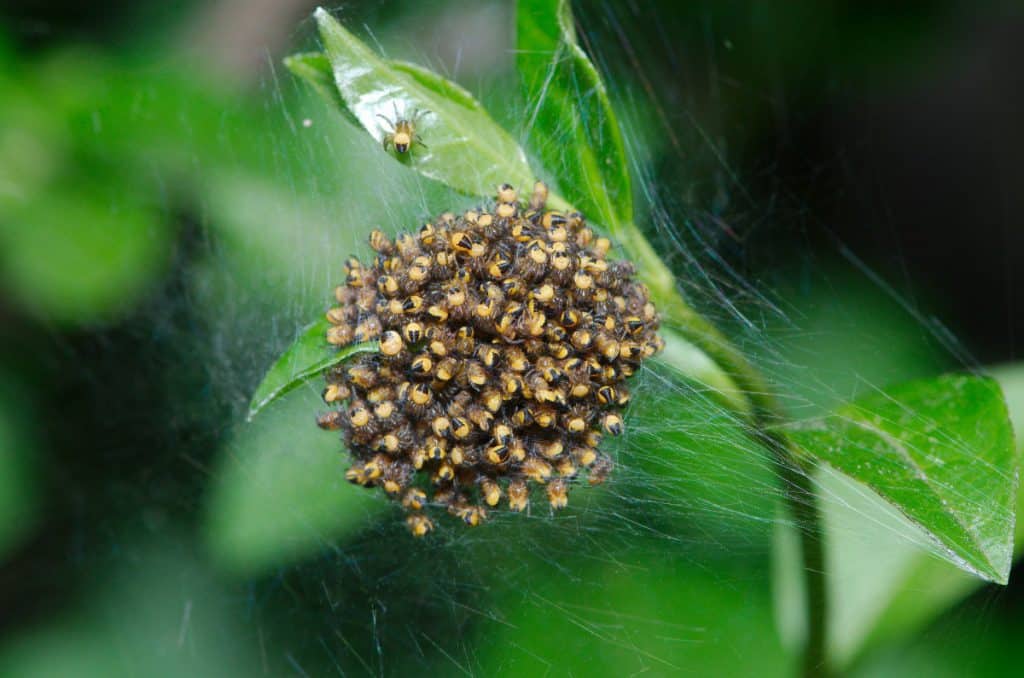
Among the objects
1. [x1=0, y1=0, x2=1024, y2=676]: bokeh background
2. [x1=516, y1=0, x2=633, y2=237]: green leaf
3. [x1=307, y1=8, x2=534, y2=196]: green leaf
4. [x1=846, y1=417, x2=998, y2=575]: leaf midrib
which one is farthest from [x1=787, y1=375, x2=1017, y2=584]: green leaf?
[x1=307, y1=8, x2=534, y2=196]: green leaf

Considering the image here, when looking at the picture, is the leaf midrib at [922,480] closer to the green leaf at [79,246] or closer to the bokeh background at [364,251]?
the bokeh background at [364,251]

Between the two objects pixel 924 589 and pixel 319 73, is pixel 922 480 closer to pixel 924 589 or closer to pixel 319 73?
pixel 924 589

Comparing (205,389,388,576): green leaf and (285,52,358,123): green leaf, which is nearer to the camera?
(285,52,358,123): green leaf

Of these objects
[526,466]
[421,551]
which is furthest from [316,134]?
[526,466]

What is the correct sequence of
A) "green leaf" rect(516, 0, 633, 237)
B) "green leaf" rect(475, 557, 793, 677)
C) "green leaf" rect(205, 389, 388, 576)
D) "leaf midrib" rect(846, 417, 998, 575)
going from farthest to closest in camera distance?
"green leaf" rect(205, 389, 388, 576) → "green leaf" rect(475, 557, 793, 677) → "green leaf" rect(516, 0, 633, 237) → "leaf midrib" rect(846, 417, 998, 575)

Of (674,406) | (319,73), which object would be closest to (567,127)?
(319,73)

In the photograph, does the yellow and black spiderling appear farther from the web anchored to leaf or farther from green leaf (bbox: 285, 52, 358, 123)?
green leaf (bbox: 285, 52, 358, 123)

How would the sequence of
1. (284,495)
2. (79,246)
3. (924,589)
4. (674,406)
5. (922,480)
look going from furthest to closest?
1. (79,246)
2. (284,495)
3. (924,589)
4. (674,406)
5. (922,480)

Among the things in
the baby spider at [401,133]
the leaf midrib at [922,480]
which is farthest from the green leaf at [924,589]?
the baby spider at [401,133]
